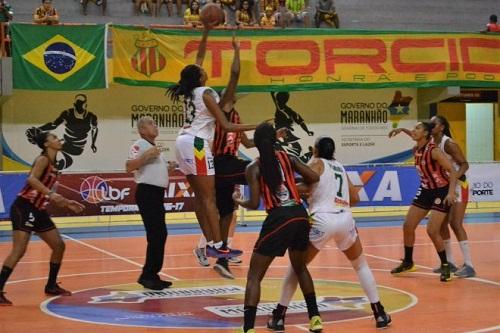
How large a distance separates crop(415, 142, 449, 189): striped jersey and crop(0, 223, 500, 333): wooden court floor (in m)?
1.28

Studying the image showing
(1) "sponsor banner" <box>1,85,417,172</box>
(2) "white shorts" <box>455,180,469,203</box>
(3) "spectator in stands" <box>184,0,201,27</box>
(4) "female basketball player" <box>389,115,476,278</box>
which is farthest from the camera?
(3) "spectator in stands" <box>184,0,201,27</box>

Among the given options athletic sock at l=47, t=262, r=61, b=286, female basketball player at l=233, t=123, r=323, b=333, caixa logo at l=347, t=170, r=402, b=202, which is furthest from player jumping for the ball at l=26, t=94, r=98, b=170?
female basketball player at l=233, t=123, r=323, b=333

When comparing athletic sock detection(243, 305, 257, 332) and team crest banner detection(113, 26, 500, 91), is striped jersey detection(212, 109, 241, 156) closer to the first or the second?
athletic sock detection(243, 305, 257, 332)

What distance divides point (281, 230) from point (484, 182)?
14745mm

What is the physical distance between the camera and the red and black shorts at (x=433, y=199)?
34.0 feet

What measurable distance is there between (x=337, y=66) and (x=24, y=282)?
1365cm

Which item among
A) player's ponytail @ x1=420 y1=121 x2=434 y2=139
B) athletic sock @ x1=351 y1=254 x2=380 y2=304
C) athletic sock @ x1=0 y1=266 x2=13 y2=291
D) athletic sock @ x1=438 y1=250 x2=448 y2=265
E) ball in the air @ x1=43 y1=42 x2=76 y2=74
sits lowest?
athletic sock @ x1=438 y1=250 x2=448 y2=265

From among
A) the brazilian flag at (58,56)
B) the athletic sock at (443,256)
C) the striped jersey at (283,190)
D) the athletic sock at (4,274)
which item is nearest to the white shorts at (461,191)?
the athletic sock at (443,256)

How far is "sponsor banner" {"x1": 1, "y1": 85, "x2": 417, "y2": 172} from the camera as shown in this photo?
Result: 878 inches

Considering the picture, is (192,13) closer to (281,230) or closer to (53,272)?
(53,272)

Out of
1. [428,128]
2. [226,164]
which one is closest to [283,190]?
[226,164]

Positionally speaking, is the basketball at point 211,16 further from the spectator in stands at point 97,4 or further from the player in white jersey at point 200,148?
the spectator in stands at point 97,4

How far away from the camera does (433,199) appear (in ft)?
34.3

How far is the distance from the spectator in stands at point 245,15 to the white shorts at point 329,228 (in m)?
17.1
